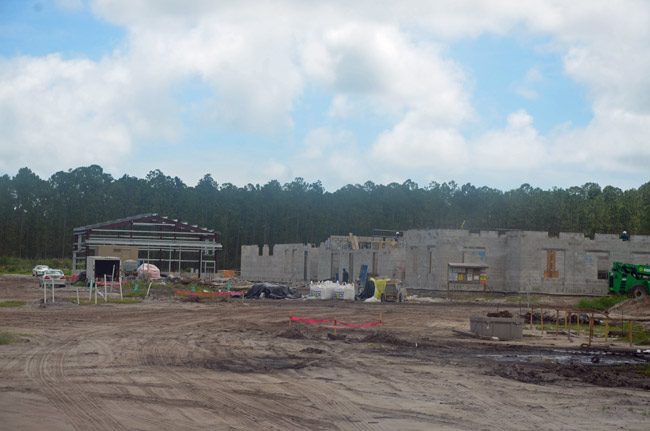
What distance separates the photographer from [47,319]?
27812 mm

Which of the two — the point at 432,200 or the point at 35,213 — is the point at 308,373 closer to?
the point at 35,213

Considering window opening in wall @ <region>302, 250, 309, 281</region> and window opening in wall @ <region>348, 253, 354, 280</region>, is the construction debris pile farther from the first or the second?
window opening in wall @ <region>302, 250, 309, 281</region>

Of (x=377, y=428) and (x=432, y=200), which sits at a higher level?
(x=432, y=200)

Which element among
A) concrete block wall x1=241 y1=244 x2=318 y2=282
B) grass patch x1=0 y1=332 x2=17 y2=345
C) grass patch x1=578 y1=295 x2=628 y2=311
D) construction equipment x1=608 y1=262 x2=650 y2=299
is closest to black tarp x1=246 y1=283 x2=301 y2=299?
grass patch x1=578 y1=295 x2=628 y2=311

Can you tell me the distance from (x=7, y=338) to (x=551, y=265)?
42847 mm

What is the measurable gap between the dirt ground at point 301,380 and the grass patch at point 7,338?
9.6 inches

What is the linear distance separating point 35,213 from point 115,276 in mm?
84961

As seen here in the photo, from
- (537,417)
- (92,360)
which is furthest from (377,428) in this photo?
(92,360)

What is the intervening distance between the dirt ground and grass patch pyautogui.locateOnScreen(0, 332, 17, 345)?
24cm

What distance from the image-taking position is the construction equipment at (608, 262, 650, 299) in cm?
5100

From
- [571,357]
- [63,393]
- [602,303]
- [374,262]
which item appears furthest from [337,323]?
[374,262]

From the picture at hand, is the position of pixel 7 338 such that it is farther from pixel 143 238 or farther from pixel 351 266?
pixel 143 238

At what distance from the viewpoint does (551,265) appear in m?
55.6

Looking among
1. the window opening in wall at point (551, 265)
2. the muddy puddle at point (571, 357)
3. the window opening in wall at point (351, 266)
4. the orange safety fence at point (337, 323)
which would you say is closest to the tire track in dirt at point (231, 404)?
the muddy puddle at point (571, 357)
